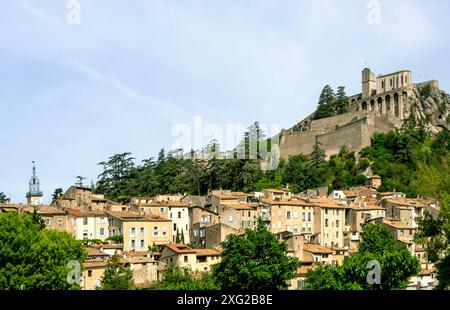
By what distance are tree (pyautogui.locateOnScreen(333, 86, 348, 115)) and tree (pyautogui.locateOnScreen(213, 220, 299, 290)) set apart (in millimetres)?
56059

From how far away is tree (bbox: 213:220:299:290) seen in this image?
111ft

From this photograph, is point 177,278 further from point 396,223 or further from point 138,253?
point 396,223

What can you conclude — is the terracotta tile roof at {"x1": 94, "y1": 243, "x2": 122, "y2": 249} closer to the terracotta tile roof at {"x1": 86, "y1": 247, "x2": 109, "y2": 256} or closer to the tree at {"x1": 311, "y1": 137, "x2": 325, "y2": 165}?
the terracotta tile roof at {"x1": 86, "y1": 247, "x2": 109, "y2": 256}

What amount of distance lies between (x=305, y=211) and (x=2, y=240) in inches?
1036

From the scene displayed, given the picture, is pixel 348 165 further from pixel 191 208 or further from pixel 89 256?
pixel 89 256

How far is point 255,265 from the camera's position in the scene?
35094 mm

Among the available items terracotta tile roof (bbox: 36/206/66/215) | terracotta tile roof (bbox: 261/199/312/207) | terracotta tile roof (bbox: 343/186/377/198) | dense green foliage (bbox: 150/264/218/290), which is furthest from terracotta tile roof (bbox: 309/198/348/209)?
terracotta tile roof (bbox: 36/206/66/215)

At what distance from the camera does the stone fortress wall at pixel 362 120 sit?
77875mm

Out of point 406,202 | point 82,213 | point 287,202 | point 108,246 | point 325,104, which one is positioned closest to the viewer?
point 108,246

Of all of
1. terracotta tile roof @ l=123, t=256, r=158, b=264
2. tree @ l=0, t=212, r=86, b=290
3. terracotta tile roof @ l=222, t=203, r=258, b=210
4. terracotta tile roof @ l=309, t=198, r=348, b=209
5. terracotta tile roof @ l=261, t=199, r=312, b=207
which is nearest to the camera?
tree @ l=0, t=212, r=86, b=290

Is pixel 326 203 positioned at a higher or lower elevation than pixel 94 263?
higher

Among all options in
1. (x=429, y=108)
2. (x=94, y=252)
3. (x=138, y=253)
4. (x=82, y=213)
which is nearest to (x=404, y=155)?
(x=429, y=108)

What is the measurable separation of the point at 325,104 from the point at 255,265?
59.7 m

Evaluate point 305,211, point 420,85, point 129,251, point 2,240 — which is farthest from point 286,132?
point 2,240
